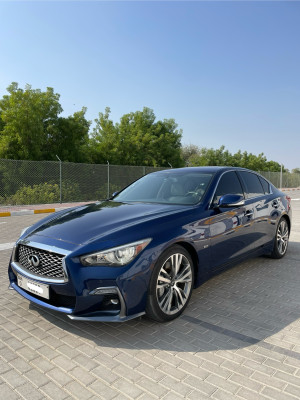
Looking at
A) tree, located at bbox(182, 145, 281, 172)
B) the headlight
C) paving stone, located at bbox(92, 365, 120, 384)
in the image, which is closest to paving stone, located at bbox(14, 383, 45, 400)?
paving stone, located at bbox(92, 365, 120, 384)

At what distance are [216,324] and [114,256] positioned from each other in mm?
1242

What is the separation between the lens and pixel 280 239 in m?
5.36

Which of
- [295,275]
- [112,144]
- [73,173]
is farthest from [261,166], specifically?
[295,275]

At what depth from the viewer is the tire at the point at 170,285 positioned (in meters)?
2.86

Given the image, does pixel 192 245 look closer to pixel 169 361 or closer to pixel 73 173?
pixel 169 361

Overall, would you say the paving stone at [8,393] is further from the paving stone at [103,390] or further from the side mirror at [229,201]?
the side mirror at [229,201]

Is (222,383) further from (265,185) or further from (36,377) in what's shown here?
(265,185)

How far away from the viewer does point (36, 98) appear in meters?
17.5

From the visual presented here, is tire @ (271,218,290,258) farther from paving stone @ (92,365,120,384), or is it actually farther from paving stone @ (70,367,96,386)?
paving stone @ (70,367,96,386)

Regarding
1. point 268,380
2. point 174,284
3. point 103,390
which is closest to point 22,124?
point 174,284

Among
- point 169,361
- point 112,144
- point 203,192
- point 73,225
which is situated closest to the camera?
point 169,361

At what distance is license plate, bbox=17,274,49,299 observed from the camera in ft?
9.01

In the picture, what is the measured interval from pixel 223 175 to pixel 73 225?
6.81 feet

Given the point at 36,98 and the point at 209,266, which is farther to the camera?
the point at 36,98
